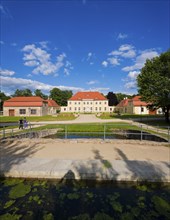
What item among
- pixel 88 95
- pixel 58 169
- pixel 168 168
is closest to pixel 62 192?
pixel 58 169

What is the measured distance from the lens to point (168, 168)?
7.03 metres

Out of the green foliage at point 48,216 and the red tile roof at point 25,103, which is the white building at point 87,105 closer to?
the red tile roof at point 25,103

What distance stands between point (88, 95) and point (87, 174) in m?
80.2

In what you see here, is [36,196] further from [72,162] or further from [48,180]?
[72,162]

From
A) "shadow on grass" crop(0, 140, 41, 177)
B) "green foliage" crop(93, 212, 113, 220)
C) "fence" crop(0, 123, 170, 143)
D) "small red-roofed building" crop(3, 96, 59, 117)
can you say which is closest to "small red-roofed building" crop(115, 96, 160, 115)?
"small red-roofed building" crop(3, 96, 59, 117)

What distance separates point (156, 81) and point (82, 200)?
2249 centimetres

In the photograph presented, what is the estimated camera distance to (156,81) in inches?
970

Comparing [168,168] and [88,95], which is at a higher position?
[88,95]

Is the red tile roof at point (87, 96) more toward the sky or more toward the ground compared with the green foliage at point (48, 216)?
more toward the sky

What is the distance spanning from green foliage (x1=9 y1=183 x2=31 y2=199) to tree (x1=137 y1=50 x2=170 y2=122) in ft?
69.6

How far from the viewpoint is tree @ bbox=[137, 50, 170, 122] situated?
77.6 ft

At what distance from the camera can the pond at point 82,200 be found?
457cm

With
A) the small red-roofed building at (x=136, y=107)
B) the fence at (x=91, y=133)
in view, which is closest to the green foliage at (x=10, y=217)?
the fence at (x=91, y=133)

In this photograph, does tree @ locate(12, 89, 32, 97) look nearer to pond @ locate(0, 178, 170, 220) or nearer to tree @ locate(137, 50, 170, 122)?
tree @ locate(137, 50, 170, 122)
